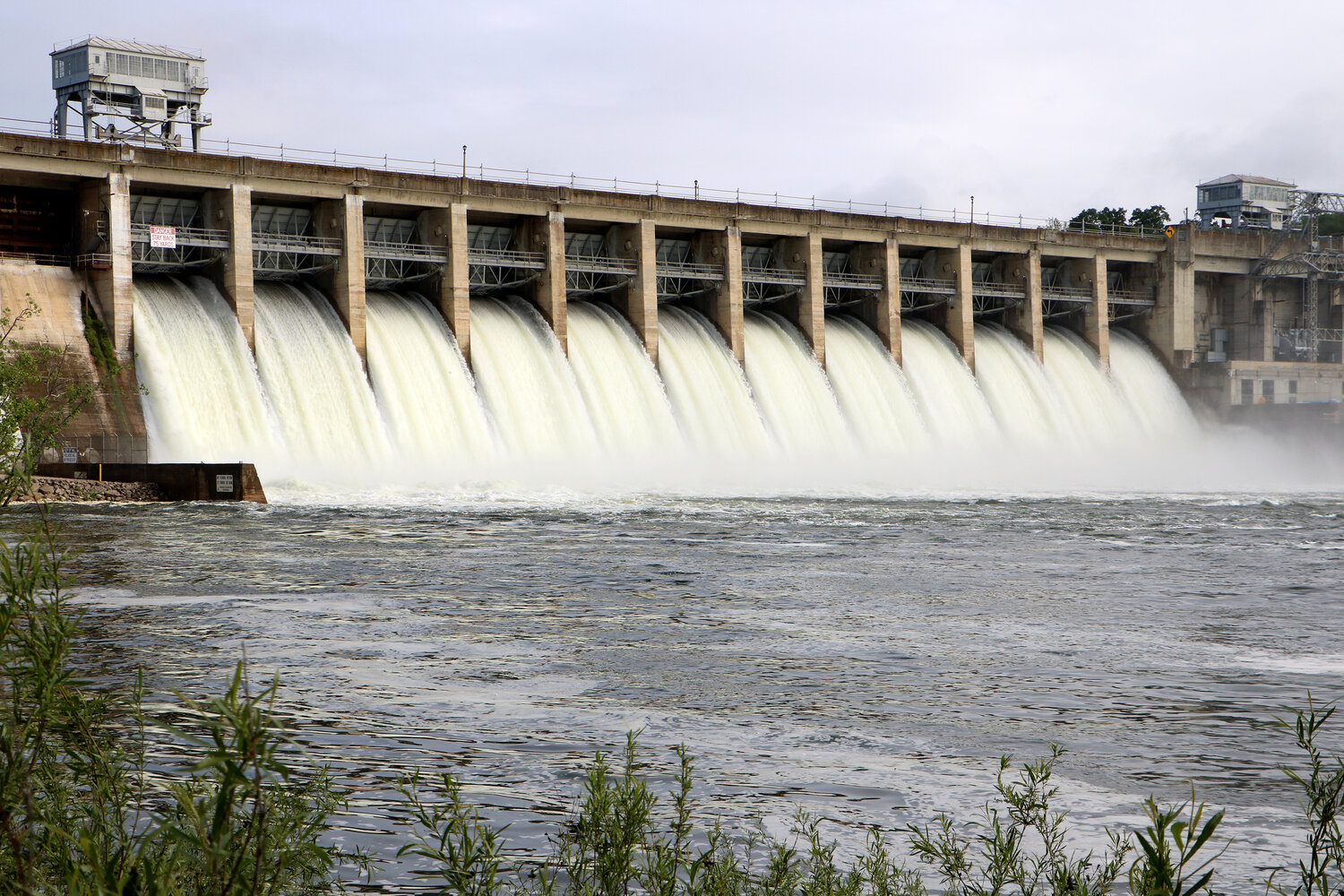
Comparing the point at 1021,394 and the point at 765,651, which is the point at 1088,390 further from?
the point at 765,651

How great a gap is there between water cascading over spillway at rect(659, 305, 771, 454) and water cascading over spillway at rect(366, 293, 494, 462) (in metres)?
7.74

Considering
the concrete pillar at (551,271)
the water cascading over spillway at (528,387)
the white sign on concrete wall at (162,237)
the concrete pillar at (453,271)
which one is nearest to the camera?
the white sign on concrete wall at (162,237)

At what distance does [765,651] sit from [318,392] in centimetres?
2647

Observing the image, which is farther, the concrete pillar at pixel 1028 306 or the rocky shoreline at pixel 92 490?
the concrete pillar at pixel 1028 306

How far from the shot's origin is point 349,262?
1511 inches

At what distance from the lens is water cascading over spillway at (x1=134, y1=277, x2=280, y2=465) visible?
110 feet

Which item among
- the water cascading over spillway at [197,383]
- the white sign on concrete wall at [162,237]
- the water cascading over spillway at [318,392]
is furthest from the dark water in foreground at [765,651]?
the white sign on concrete wall at [162,237]

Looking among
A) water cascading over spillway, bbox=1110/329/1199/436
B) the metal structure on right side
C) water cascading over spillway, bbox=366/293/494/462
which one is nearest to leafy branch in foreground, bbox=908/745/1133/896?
water cascading over spillway, bbox=366/293/494/462

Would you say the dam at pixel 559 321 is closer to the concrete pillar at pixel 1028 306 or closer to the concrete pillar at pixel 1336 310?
the concrete pillar at pixel 1028 306

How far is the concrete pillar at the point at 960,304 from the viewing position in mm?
53656

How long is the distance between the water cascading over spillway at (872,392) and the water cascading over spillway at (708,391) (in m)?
4.53

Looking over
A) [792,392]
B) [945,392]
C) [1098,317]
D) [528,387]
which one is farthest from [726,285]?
[1098,317]

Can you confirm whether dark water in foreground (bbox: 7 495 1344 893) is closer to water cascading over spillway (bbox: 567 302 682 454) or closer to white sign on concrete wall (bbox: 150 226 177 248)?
white sign on concrete wall (bbox: 150 226 177 248)

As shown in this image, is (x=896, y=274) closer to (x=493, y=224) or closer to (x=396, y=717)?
(x=493, y=224)
